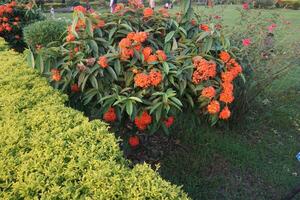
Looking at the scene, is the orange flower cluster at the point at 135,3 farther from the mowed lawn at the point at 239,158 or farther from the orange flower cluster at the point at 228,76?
the mowed lawn at the point at 239,158

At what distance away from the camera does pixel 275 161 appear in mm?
4246

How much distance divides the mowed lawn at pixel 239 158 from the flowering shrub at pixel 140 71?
1.64 ft

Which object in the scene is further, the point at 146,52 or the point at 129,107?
the point at 146,52

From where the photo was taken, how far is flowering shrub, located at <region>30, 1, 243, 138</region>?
286cm

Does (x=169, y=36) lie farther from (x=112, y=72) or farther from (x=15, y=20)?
(x=15, y=20)

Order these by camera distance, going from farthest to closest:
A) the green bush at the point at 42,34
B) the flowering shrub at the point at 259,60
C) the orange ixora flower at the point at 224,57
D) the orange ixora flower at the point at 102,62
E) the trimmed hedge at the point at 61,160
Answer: the green bush at the point at 42,34 → the flowering shrub at the point at 259,60 → the orange ixora flower at the point at 224,57 → the orange ixora flower at the point at 102,62 → the trimmed hedge at the point at 61,160

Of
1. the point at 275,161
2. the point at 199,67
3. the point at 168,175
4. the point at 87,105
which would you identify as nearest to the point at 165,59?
the point at 199,67

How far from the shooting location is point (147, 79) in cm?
279

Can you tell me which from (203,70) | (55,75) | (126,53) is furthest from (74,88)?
(203,70)

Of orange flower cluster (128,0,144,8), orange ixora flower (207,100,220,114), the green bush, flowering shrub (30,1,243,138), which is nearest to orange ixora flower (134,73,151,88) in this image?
flowering shrub (30,1,243,138)

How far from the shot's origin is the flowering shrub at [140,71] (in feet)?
9.37

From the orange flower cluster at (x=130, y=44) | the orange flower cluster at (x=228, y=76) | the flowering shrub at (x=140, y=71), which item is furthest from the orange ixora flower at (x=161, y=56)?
the orange flower cluster at (x=228, y=76)

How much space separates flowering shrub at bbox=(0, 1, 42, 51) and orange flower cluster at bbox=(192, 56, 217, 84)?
4136 mm

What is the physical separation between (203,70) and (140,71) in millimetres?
468
